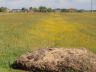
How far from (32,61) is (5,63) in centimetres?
192

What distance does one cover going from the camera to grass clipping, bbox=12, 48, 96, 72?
535 inches

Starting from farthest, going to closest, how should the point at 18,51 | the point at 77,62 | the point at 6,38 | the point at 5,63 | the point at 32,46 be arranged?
the point at 6,38
the point at 32,46
the point at 18,51
the point at 5,63
the point at 77,62

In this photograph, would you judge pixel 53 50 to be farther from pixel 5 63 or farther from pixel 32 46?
pixel 32 46

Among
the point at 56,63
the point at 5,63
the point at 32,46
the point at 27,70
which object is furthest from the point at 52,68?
the point at 32,46

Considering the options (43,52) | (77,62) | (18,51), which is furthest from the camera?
(18,51)

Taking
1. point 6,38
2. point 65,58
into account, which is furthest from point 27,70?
point 6,38

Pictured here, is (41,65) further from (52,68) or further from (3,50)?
(3,50)

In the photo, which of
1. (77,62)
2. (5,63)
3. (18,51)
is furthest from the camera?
(18,51)

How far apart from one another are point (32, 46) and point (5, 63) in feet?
20.2

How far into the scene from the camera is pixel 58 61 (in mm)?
13867

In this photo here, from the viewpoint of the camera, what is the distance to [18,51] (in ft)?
61.5

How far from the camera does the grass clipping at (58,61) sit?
535 inches

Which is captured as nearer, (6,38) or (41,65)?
(41,65)

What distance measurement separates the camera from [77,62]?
538 inches
